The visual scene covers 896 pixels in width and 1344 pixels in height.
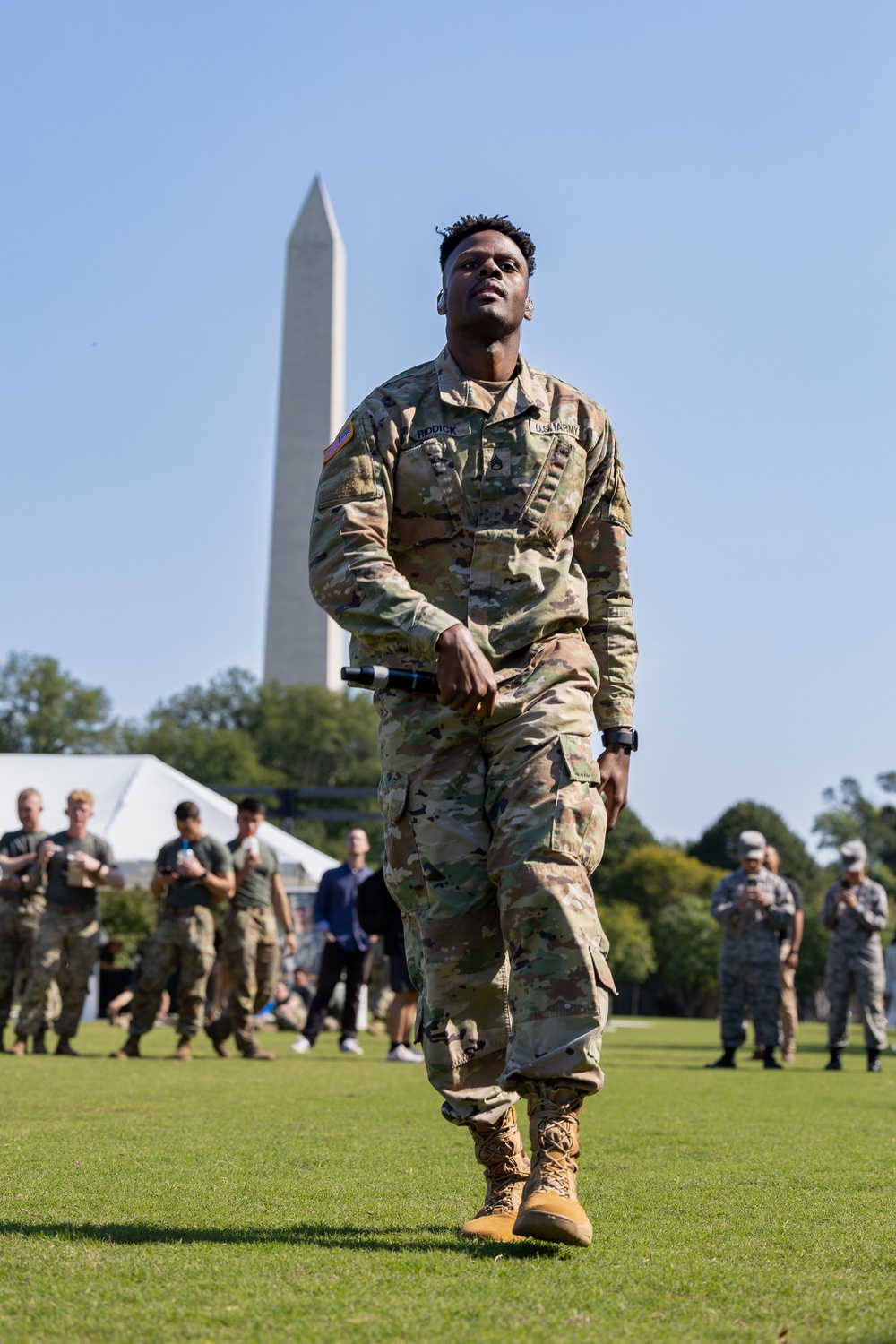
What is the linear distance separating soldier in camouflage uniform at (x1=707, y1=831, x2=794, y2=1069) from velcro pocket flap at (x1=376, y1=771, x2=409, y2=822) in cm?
1094

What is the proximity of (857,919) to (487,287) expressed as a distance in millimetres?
12439

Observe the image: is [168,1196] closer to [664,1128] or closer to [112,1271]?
[112,1271]

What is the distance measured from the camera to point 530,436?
4.21 meters

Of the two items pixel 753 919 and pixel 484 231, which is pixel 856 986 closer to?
pixel 753 919

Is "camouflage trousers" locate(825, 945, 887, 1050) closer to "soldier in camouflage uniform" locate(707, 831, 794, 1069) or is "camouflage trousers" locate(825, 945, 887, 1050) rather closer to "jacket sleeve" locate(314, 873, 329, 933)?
"soldier in camouflage uniform" locate(707, 831, 794, 1069)

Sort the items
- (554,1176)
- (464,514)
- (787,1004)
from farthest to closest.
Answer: (787,1004) → (464,514) → (554,1176)

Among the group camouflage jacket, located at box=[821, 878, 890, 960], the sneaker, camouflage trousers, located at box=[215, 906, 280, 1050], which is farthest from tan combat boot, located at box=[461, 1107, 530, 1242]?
camouflage jacket, located at box=[821, 878, 890, 960]

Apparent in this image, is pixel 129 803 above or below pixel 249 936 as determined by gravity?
above

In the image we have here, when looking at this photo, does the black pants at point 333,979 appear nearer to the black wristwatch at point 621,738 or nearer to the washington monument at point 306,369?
the black wristwatch at point 621,738

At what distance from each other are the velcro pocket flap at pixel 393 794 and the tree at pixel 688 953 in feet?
207

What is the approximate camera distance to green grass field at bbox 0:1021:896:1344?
2.93 meters

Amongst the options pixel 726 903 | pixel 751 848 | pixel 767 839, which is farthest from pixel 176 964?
pixel 767 839

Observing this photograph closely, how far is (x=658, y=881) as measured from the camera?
8038 cm

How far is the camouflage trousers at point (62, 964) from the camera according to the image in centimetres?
1358
